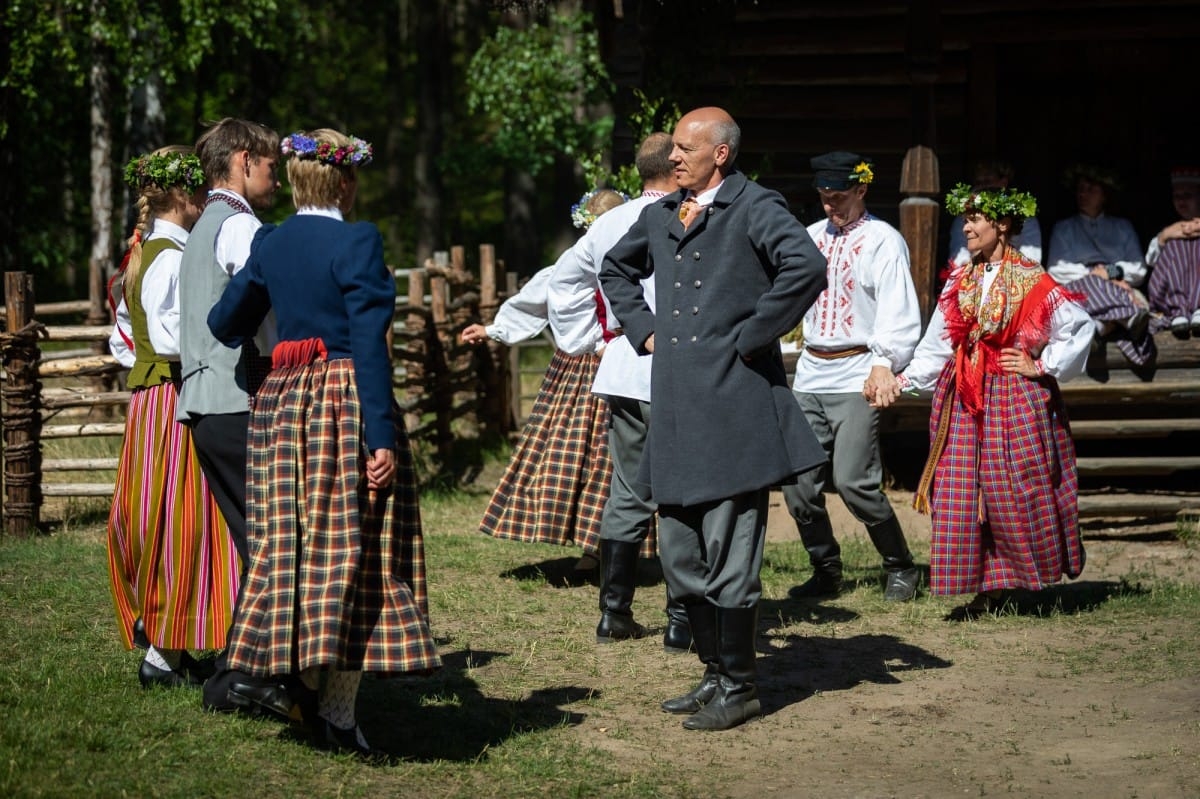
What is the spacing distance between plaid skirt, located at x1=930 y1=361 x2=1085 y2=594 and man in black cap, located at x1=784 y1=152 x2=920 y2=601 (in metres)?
0.40

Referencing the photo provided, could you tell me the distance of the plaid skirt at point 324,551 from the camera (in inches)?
169

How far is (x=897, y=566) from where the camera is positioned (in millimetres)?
6898

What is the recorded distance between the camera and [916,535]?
8.74m

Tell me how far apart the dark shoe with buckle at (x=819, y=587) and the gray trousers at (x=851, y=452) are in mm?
352

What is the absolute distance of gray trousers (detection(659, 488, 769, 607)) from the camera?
4.93m

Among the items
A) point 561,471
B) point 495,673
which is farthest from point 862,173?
point 495,673

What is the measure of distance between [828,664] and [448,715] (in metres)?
1.62

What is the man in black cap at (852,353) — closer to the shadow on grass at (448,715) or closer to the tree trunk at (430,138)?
the shadow on grass at (448,715)

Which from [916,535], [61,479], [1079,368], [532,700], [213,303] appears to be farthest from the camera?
[61,479]

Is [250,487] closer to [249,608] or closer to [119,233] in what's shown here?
[249,608]

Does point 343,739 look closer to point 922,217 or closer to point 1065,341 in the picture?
point 1065,341

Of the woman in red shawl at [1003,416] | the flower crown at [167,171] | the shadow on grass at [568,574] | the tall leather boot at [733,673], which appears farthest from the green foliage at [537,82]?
the tall leather boot at [733,673]

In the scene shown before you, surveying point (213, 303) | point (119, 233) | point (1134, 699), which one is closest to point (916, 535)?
point (1134, 699)

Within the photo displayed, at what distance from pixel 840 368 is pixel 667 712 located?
217 centimetres
